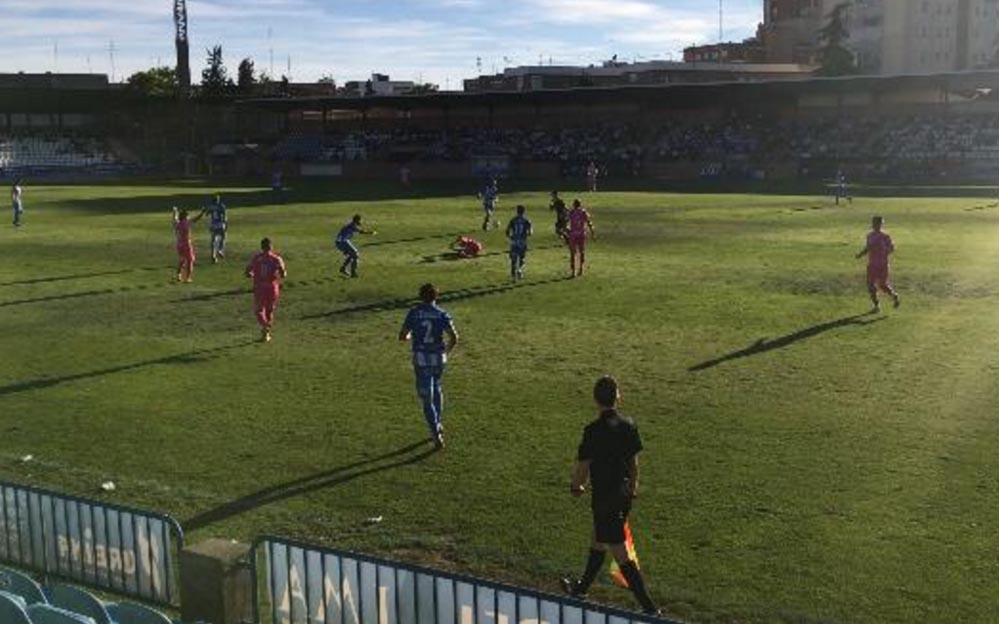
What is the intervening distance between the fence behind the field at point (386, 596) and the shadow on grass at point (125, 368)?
31.9 ft

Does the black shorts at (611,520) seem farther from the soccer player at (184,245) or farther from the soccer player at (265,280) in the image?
the soccer player at (184,245)

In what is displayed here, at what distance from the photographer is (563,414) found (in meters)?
14.4

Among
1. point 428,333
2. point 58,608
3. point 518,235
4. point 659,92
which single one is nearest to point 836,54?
point 659,92

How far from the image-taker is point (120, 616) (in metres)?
6.71

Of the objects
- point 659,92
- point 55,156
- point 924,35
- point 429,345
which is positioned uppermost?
point 924,35

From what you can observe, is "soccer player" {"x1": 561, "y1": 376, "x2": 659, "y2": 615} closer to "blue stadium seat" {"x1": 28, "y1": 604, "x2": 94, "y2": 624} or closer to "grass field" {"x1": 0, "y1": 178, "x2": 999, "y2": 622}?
"grass field" {"x1": 0, "y1": 178, "x2": 999, "y2": 622}

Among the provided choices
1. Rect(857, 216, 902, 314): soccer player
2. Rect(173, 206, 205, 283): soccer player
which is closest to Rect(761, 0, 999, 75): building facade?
Rect(857, 216, 902, 314): soccer player

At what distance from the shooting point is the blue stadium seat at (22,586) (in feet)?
23.7

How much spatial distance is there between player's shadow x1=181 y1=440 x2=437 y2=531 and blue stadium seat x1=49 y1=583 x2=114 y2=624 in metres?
3.58

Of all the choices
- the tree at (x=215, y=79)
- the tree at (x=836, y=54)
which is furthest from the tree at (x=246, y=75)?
the tree at (x=836, y=54)

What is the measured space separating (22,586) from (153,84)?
100 m

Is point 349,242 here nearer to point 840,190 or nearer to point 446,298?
point 446,298

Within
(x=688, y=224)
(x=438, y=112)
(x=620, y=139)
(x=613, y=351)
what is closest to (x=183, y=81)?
(x=438, y=112)

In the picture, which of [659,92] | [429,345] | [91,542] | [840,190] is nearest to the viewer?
[91,542]
